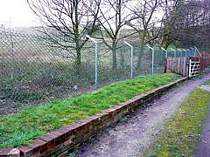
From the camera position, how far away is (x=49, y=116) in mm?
5281

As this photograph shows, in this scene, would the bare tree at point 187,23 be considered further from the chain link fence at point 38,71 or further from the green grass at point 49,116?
the green grass at point 49,116

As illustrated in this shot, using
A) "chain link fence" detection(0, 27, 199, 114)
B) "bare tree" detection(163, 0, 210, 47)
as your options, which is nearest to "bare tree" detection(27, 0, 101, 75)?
"chain link fence" detection(0, 27, 199, 114)

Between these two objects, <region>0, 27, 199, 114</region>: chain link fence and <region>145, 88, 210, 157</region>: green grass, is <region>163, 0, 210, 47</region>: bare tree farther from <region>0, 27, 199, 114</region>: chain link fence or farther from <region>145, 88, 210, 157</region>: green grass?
<region>145, 88, 210, 157</region>: green grass

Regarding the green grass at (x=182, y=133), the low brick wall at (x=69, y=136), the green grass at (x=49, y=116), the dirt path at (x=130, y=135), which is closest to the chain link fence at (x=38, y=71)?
the green grass at (x=49, y=116)

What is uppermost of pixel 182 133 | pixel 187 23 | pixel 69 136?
pixel 187 23

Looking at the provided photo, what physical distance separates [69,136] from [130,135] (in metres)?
1.48

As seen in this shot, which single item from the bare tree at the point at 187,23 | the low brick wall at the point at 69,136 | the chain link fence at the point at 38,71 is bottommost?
the low brick wall at the point at 69,136

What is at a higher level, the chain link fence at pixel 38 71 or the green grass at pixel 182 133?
the chain link fence at pixel 38 71

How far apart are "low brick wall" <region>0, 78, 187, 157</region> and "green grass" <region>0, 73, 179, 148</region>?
148mm

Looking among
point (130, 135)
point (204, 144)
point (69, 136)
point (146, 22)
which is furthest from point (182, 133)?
point (146, 22)

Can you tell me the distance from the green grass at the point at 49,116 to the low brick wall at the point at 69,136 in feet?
0.49

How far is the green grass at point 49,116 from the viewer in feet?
14.0

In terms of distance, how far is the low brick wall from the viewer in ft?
12.5

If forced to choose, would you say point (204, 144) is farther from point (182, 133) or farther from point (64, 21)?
point (64, 21)
